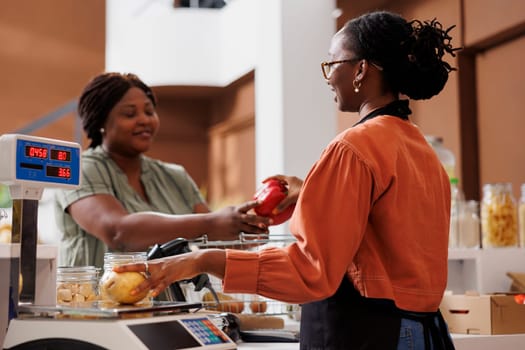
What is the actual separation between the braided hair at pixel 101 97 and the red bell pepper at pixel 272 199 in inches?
32.7

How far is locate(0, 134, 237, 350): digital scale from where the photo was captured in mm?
1366

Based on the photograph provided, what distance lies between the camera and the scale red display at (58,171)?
1.57m

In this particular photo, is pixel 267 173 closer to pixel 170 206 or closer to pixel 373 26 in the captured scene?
pixel 170 206

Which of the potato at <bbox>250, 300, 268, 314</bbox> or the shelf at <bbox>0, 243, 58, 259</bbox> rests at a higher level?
the shelf at <bbox>0, 243, 58, 259</bbox>

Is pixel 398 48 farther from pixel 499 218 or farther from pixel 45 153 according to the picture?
pixel 499 218

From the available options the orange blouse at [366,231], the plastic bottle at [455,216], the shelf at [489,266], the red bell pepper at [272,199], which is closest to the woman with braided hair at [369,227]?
the orange blouse at [366,231]

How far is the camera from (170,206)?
2.87m

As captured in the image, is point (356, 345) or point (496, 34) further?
point (496, 34)

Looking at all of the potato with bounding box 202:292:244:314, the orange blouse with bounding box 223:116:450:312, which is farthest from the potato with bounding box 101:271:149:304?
the potato with bounding box 202:292:244:314

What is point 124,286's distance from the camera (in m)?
1.50

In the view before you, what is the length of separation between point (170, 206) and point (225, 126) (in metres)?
6.44

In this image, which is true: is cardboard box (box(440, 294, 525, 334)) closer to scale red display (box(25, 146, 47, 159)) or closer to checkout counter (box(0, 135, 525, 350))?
checkout counter (box(0, 135, 525, 350))

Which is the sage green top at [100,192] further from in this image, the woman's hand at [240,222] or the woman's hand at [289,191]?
the woman's hand at [289,191]

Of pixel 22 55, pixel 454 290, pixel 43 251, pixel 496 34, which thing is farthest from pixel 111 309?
pixel 22 55
